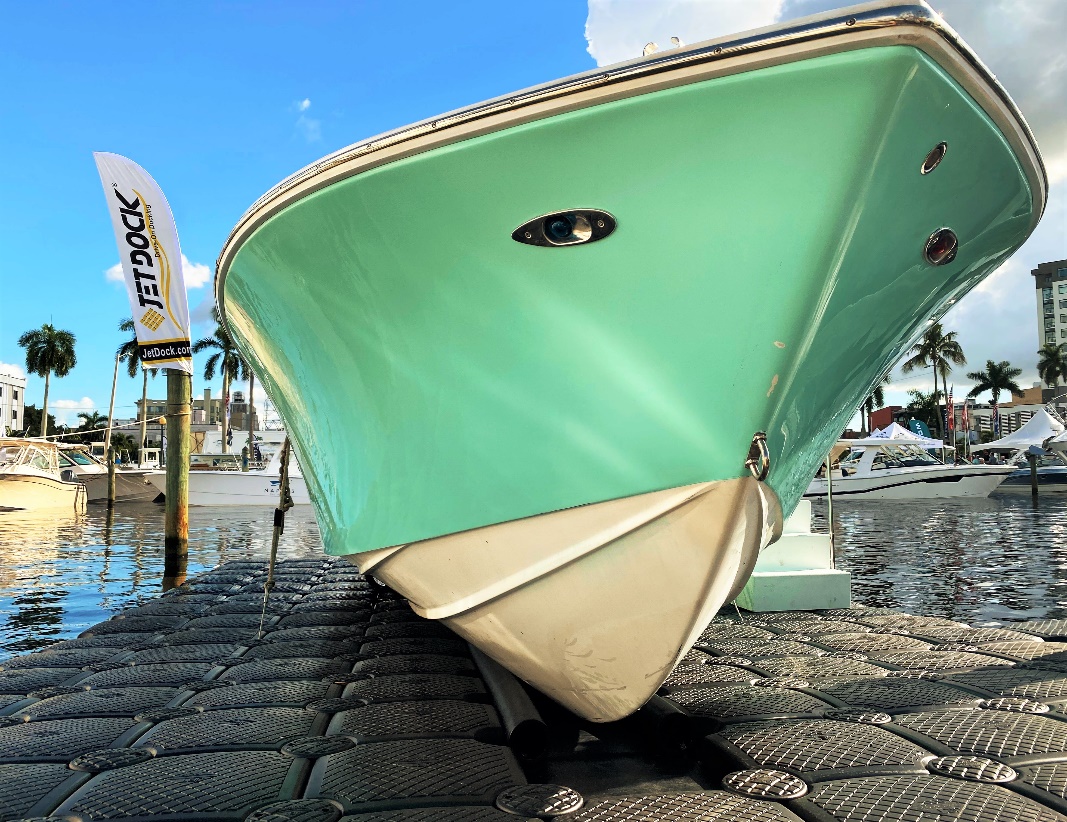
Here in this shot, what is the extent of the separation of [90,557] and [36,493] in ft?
44.7

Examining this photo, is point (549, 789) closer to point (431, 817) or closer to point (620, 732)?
point (431, 817)

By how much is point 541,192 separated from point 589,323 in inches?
15.9

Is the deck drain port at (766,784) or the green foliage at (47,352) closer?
the deck drain port at (766,784)

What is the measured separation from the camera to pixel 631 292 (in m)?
2.26

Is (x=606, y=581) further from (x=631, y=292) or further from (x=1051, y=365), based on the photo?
(x=1051, y=365)

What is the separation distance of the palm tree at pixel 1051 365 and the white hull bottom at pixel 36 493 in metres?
80.6

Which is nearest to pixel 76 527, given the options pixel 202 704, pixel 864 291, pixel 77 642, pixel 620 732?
pixel 77 642

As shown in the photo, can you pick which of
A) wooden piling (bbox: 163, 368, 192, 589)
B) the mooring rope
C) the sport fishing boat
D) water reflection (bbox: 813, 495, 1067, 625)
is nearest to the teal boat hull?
the sport fishing boat

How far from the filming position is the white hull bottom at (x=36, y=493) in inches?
867

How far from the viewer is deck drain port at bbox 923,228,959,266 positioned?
93.4 inches

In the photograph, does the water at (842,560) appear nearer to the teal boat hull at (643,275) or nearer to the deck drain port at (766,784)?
the deck drain port at (766,784)

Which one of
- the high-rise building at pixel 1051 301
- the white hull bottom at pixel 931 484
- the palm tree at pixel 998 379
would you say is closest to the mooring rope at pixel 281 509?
the white hull bottom at pixel 931 484

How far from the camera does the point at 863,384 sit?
2898mm

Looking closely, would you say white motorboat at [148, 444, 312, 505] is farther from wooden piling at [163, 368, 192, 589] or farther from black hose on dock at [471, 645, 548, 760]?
black hose on dock at [471, 645, 548, 760]
